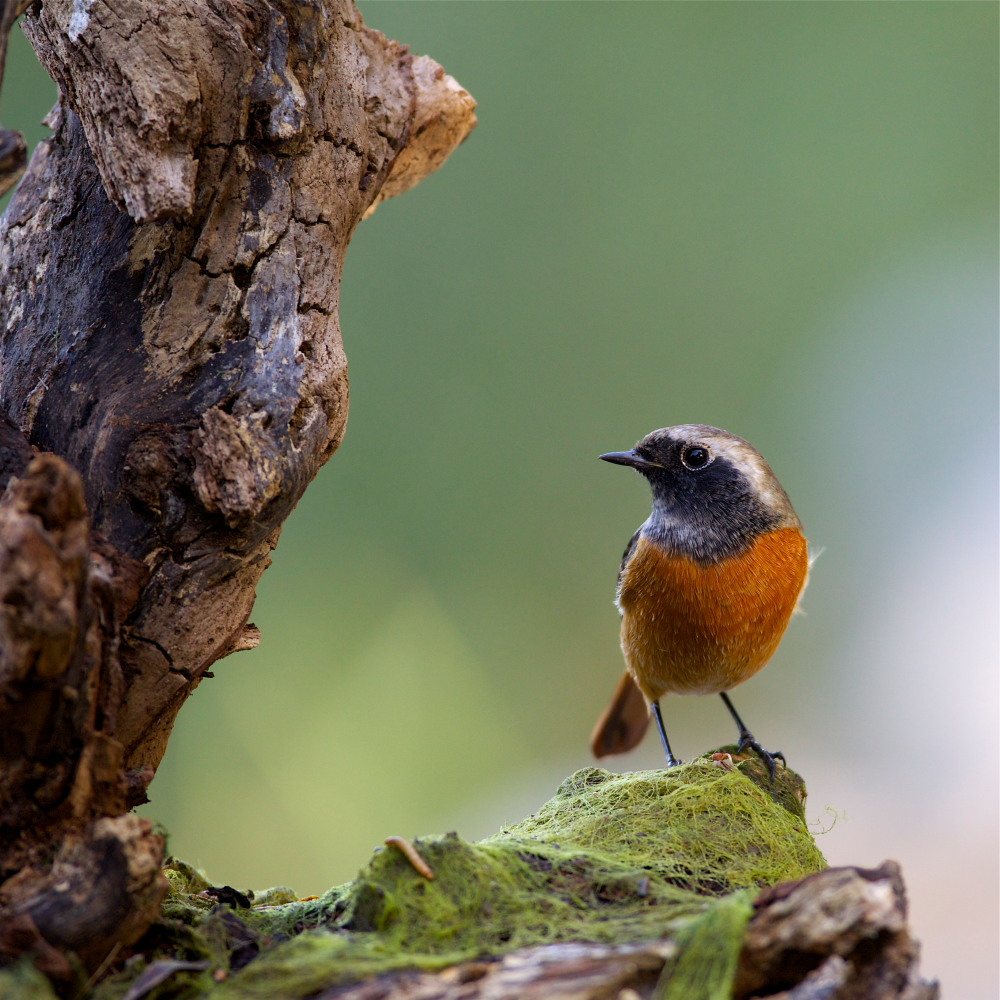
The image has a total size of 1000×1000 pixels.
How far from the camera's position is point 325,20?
9.77ft

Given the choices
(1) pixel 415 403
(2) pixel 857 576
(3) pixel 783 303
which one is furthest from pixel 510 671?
(3) pixel 783 303

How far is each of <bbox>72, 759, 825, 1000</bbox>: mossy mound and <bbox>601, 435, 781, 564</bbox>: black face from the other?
110 cm

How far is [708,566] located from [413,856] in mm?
2031

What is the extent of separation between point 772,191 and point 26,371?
6.05 metres

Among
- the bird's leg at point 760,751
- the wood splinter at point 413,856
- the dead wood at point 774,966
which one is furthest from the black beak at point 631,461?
the dead wood at point 774,966

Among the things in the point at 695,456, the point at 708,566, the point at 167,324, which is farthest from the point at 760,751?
the point at 167,324

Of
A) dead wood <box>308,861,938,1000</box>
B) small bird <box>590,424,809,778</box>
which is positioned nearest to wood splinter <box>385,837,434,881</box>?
dead wood <box>308,861,938,1000</box>

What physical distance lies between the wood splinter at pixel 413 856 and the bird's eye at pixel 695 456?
227 centimetres

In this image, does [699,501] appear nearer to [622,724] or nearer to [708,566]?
[708,566]

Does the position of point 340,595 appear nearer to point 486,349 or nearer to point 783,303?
point 486,349

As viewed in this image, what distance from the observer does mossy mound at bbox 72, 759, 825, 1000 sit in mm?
1968

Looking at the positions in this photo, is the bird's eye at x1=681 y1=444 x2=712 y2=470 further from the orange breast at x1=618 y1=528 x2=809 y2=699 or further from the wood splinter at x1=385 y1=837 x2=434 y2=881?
the wood splinter at x1=385 y1=837 x2=434 y2=881

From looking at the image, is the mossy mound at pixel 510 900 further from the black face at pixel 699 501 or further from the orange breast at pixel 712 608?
the black face at pixel 699 501

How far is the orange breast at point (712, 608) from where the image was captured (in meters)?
3.90
